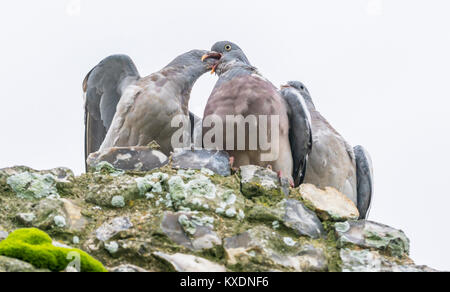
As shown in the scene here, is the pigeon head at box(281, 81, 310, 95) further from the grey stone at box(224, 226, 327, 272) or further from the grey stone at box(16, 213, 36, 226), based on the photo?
the grey stone at box(16, 213, 36, 226)

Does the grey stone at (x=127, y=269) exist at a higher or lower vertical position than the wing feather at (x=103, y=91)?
lower

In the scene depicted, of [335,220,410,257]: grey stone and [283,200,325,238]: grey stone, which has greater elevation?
[283,200,325,238]: grey stone

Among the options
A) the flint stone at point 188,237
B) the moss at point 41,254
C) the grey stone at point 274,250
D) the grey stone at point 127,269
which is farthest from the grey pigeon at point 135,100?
the moss at point 41,254

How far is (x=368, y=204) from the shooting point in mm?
9750

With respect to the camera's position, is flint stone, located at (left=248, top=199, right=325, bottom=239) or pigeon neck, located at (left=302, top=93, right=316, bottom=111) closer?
flint stone, located at (left=248, top=199, right=325, bottom=239)

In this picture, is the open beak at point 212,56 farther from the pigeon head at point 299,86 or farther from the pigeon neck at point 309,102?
the pigeon neck at point 309,102

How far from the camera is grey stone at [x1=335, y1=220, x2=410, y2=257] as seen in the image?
18.4ft

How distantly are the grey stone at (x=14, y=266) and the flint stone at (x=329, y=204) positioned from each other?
2.79 m

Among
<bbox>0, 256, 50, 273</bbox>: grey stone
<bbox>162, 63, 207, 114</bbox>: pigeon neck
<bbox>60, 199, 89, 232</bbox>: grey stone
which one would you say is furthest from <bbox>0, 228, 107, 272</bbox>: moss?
<bbox>162, 63, 207, 114</bbox>: pigeon neck

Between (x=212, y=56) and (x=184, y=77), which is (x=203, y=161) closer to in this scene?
(x=184, y=77)

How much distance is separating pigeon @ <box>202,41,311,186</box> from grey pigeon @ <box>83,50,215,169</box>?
3.95 ft

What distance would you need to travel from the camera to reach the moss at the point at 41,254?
4.27 metres

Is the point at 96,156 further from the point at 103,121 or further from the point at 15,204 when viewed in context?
the point at 103,121
